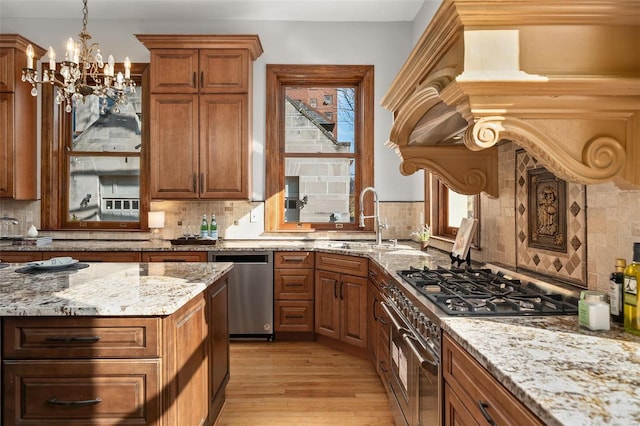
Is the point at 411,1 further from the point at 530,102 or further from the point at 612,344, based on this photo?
the point at 612,344

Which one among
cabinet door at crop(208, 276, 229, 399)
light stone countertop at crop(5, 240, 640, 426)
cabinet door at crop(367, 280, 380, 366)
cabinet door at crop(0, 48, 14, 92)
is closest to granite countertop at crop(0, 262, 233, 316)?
light stone countertop at crop(5, 240, 640, 426)

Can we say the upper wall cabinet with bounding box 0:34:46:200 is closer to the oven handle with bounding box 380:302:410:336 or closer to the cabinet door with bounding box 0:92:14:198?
the cabinet door with bounding box 0:92:14:198

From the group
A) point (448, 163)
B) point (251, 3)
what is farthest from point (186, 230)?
point (448, 163)

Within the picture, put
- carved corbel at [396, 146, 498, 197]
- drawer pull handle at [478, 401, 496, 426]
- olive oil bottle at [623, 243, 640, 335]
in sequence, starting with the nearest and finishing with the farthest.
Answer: drawer pull handle at [478, 401, 496, 426] → olive oil bottle at [623, 243, 640, 335] → carved corbel at [396, 146, 498, 197]

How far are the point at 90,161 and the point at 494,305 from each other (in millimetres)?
4510

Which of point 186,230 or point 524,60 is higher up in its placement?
point 524,60

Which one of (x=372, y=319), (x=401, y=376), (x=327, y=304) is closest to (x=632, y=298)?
(x=401, y=376)

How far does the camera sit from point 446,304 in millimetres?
1566

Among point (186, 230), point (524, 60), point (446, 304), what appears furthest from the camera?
point (186, 230)

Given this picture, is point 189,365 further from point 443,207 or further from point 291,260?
point 443,207

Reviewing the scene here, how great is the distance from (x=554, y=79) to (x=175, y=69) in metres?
3.70

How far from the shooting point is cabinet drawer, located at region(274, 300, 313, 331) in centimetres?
398

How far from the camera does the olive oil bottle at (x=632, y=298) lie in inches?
48.3

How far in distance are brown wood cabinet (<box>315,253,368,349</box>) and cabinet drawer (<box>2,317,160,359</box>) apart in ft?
6.86
